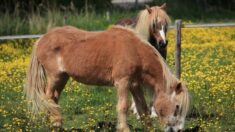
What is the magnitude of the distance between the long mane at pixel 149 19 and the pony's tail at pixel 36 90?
64.8 inches

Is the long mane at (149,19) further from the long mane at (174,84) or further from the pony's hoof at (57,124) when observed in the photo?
the pony's hoof at (57,124)

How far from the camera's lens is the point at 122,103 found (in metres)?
9.07

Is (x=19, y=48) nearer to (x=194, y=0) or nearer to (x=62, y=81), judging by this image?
(x=62, y=81)

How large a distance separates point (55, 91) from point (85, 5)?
18646mm

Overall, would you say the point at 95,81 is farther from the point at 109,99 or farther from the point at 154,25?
the point at 109,99

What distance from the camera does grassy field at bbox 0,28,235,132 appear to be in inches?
383

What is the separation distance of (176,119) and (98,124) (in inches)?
49.4

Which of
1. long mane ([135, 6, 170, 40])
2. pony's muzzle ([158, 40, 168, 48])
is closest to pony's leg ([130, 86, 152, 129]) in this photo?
pony's muzzle ([158, 40, 168, 48])

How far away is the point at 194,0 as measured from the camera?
3262 centimetres

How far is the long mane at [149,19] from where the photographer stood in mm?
10305

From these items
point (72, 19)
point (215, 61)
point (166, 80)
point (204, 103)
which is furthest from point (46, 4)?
point (166, 80)

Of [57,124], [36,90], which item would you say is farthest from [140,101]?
[36,90]

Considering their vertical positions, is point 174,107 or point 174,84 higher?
point 174,84

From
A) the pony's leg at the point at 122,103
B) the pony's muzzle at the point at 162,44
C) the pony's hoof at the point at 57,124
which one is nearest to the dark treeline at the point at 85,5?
the pony's muzzle at the point at 162,44
